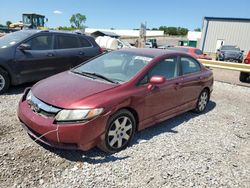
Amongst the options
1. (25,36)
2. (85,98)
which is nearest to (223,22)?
(25,36)

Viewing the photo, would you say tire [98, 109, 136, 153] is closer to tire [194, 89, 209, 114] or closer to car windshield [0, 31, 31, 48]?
tire [194, 89, 209, 114]

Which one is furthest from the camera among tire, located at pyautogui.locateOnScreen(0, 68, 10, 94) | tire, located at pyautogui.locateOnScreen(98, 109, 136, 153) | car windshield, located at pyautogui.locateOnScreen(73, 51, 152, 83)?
A: tire, located at pyautogui.locateOnScreen(0, 68, 10, 94)

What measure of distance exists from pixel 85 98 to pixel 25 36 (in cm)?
413

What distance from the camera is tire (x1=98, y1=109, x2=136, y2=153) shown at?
11.3ft

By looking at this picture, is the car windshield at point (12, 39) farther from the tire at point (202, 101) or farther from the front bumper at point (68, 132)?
the tire at point (202, 101)

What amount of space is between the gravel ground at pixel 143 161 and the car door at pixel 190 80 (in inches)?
25.4

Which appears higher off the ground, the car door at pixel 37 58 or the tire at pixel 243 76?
the car door at pixel 37 58

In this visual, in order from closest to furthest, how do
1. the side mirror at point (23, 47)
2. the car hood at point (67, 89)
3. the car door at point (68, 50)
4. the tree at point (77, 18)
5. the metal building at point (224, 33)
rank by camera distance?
1. the car hood at point (67, 89)
2. the side mirror at point (23, 47)
3. the car door at point (68, 50)
4. the metal building at point (224, 33)
5. the tree at point (77, 18)

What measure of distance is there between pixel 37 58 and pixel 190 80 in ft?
13.1

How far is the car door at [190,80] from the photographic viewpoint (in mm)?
4925

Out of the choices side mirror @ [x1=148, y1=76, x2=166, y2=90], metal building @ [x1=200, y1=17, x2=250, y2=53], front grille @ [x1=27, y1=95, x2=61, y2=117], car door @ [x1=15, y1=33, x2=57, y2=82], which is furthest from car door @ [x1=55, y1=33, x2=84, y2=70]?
metal building @ [x1=200, y1=17, x2=250, y2=53]

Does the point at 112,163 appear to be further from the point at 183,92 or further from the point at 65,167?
the point at 183,92

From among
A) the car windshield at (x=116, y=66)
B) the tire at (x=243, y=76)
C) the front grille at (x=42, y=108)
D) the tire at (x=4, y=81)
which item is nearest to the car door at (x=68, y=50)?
the tire at (x=4, y=81)

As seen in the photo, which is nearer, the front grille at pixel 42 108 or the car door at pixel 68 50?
the front grille at pixel 42 108
